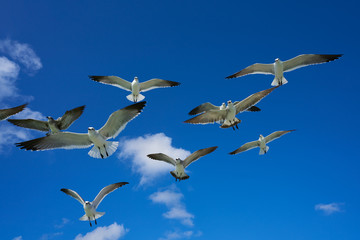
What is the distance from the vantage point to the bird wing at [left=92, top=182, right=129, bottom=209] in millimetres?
13688

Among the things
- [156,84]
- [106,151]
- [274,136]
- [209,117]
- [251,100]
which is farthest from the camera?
[274,136]

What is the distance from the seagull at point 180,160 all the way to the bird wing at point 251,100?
2136 mm

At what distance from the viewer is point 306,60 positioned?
13.9m

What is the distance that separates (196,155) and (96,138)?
4.46 m

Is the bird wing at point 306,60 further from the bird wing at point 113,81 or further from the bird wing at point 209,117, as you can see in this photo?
the bird wing at point 113,81

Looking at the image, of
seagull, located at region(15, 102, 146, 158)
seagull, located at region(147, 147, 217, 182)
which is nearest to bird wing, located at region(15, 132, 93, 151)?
seagull, located at region(15, 102, 146, 158)

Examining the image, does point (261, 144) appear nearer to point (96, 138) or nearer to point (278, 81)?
point (278, 81)

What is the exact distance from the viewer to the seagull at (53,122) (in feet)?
42.7

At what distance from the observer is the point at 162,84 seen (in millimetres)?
15766

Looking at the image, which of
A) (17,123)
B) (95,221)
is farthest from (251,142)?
(17,123)

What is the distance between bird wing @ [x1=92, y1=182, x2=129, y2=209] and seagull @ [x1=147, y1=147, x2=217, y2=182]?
1.65m

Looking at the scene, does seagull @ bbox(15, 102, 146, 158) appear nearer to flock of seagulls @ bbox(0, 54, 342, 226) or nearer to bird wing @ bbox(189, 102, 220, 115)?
flock of seagulls @ bbox(0, 54, 342, 226)

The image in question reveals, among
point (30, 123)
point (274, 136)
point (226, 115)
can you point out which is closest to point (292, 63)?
point (226, 115)

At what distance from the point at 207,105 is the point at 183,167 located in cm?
314
